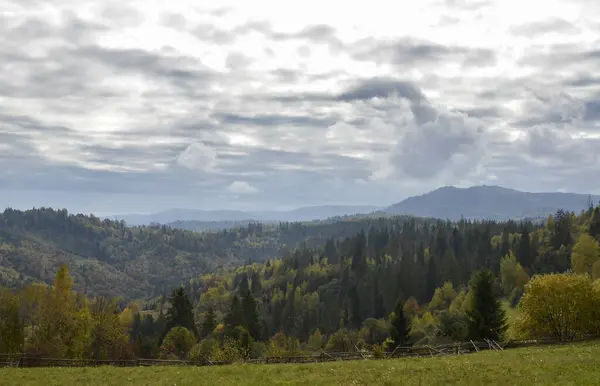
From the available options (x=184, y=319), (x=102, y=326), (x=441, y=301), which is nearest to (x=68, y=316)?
(x=102, y=326)

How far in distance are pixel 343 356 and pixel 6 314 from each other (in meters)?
67.6

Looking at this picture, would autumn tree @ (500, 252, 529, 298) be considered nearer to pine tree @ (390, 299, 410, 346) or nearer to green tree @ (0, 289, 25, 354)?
pine tree @ (390, 299, 410, 346)

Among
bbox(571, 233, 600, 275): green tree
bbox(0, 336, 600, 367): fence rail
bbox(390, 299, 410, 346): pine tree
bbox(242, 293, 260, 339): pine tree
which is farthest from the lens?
bbox(571, 233, 600, 275): green tree

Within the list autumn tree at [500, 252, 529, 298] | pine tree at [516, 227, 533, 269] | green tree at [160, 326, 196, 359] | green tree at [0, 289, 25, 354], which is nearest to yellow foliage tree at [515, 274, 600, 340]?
green tree at [160, 326, 196, 359]

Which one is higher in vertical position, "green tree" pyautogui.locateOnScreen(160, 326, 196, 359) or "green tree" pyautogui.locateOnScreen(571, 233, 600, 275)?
"green tree" pyautogui.locateOnScreen(571, 233, 600, 275)

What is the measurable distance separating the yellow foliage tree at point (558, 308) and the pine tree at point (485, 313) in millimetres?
9643

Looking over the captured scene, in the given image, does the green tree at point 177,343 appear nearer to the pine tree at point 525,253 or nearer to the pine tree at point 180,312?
the pine tree at point 180,312

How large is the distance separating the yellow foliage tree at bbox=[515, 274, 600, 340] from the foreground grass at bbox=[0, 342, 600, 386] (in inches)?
640

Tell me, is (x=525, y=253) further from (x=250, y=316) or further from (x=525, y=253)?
(x=250, y=316)

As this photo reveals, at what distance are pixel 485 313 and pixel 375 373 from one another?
156ft

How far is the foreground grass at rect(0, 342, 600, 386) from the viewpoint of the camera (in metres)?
33.4

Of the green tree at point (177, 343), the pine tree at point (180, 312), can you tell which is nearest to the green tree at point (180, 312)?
the pine tree at point (180, 312)

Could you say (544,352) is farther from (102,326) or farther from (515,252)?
(515,252)

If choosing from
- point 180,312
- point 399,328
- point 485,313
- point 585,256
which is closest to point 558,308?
point 485,313
